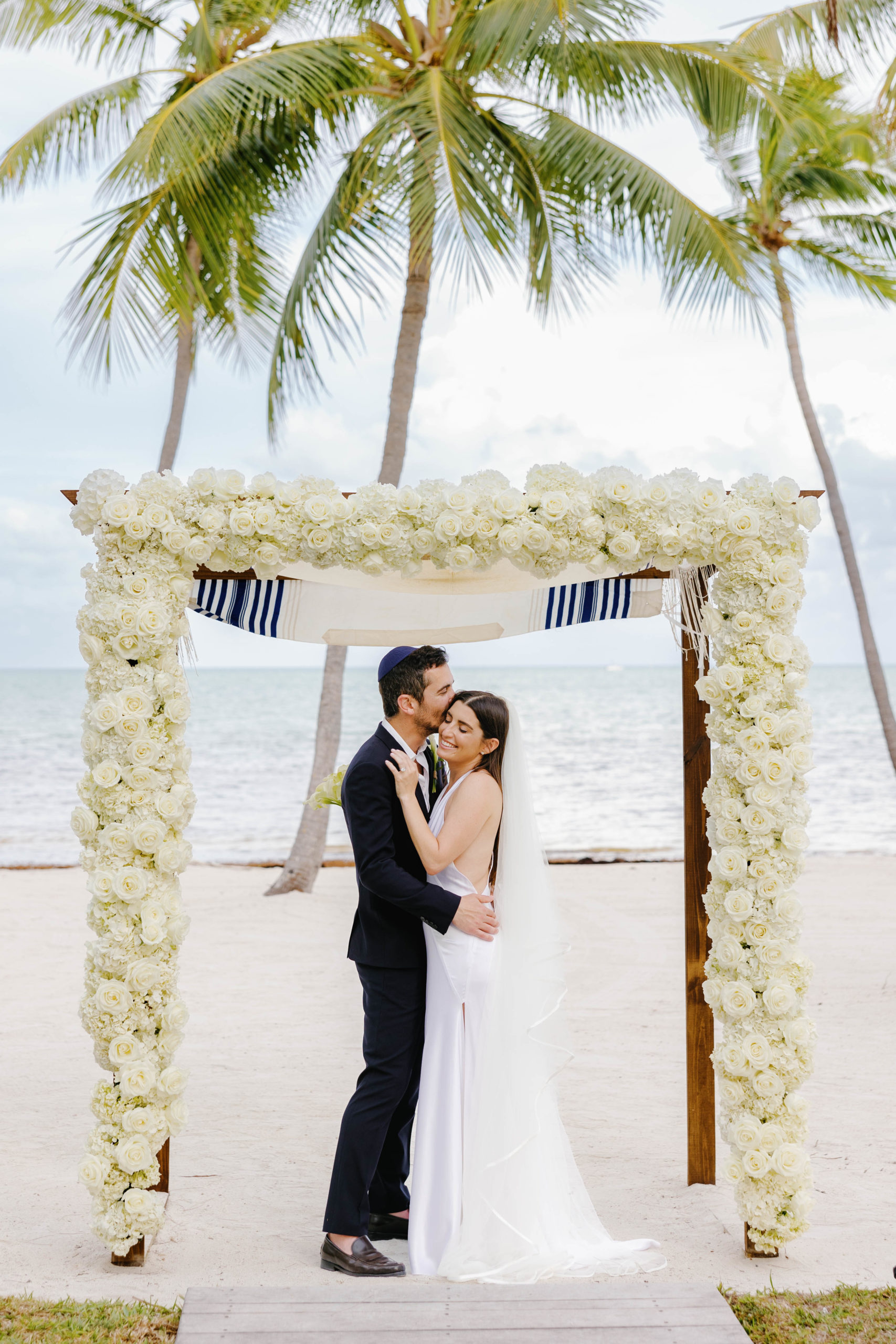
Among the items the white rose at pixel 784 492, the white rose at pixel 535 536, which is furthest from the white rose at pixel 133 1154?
the white rose at pixel 784 492

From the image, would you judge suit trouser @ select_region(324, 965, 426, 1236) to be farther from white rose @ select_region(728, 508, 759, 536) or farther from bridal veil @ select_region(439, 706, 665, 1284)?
white rose @ select_region(728, 508, 759, 536)

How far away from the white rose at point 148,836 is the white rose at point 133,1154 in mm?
1017

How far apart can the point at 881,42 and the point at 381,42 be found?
483 cm

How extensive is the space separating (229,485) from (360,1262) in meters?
2.86

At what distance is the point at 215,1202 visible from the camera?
4.77 metres

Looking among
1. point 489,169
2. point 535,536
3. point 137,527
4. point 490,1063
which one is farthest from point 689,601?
point 489,169

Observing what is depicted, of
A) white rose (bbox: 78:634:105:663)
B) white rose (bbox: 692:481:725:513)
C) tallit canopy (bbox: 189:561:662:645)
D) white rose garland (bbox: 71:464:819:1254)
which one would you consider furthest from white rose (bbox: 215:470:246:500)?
white rose (bbox: 692:481:725:513)

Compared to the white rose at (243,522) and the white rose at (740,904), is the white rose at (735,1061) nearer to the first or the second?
the white rose at (740,904)

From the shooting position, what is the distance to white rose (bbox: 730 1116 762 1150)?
160 inches

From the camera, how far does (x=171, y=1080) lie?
402cm

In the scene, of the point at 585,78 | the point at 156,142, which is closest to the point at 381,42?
the point at 585,78

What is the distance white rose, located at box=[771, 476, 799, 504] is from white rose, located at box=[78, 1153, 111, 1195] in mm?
3403

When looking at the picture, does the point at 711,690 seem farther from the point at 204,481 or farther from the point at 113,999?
the point at 113,999

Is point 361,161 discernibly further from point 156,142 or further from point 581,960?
point 581,960
